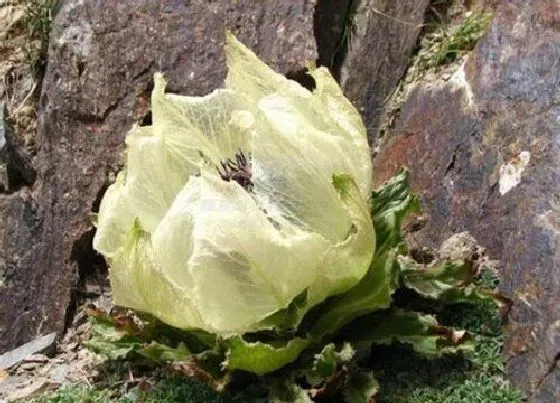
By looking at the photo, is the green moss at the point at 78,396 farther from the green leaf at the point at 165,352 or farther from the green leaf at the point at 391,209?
the green leaf at the point at 391,209

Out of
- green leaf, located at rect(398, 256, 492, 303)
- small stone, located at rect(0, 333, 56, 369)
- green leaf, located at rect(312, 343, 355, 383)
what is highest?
green leaf, located at rect(398, 256, 492, 303)

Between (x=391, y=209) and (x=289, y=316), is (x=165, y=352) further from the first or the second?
(x=391, y=209)

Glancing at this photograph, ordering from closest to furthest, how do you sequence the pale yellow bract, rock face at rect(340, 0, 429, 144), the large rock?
the pale yellow bract < the large rock < rock face at rect(340, 0, 429, 144)

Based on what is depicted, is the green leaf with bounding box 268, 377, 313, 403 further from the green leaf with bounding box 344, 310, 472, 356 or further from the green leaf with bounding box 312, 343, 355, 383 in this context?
the green leaf with bounding box 344, 310, 472, 356

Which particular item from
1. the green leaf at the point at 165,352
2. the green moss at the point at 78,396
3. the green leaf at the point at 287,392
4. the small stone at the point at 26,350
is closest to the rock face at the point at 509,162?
the green leaf at the point at 287,392

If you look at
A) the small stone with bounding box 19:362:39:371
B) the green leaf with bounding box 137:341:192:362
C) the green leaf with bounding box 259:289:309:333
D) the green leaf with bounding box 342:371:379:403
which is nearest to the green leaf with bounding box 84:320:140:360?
the green leaf with bounding box 137:341:192:362

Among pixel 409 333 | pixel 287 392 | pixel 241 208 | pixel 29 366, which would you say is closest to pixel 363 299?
pixel 409 333

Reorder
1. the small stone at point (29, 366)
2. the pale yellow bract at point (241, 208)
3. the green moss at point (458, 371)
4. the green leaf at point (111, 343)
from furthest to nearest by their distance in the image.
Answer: the small stone at point (29, 366), the green leaf at point (111, 343), the green moss at point (458, 371), the pale yellow bract at point (241, 208)
